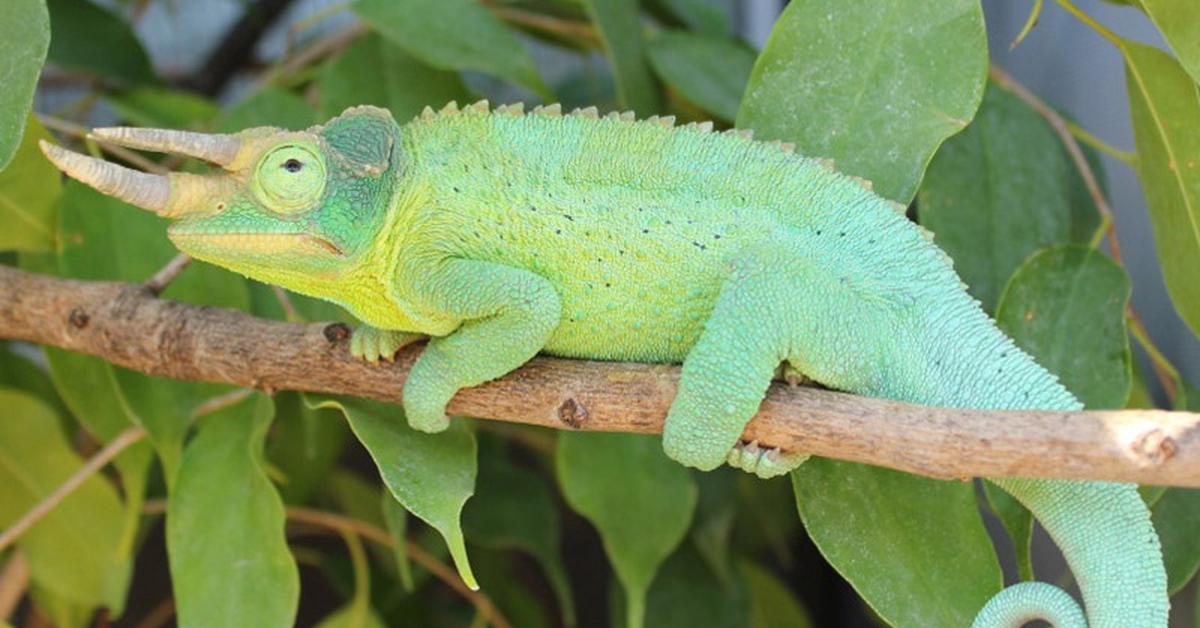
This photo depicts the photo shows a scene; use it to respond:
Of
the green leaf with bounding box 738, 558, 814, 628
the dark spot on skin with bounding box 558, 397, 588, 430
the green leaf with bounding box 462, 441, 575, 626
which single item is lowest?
the green leaf with bounding box 738, 558, 814, 628

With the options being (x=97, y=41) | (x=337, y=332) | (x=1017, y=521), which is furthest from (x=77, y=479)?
(x=1017, y=521)

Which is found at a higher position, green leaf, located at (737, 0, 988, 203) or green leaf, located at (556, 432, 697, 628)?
green leaf, located at (737, 0, 988, 203)

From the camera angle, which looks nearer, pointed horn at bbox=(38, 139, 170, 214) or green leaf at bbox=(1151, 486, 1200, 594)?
pointed horn at bbox=(38, 139, 170, 214)

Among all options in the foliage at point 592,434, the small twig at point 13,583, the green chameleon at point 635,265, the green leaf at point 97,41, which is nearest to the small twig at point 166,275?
the foliage at point 592,434

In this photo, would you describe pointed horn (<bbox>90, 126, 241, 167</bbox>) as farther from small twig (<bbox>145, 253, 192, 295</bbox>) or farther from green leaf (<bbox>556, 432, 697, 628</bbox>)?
green leaf (<bbox>556, 432, 697, 628</bbox>)

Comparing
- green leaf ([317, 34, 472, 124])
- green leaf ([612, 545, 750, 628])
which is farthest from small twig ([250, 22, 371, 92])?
green leaf ([612, 545, 750, 628])

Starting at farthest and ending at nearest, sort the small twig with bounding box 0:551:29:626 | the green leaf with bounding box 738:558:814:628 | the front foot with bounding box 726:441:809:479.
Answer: the green leaf with bounding box 738:558:814:628 < the small twig with bounding box 0:551:29:626 < the front foot with bounding box 726:441:809:479
